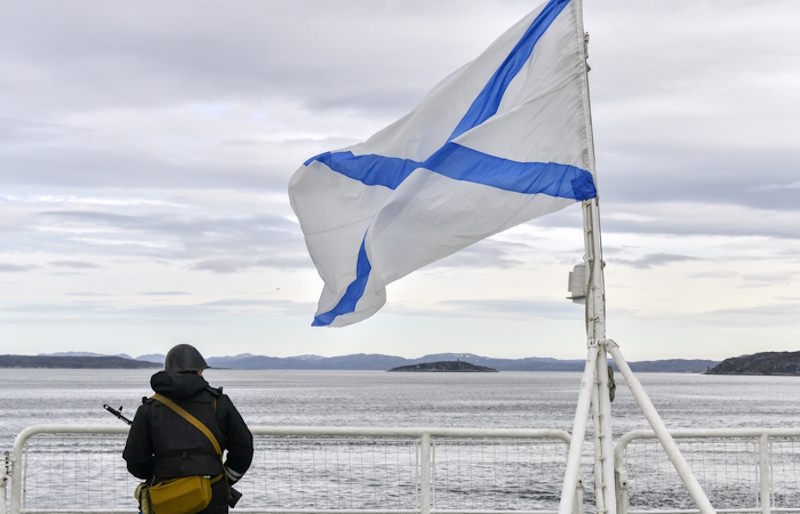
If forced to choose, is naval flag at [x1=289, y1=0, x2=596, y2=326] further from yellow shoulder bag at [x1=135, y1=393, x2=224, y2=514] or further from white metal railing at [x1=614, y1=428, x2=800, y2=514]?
white metal railing at [x1=614, y1=428, x2=800, y2=514]

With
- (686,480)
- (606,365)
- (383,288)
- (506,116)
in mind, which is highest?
(506,116)

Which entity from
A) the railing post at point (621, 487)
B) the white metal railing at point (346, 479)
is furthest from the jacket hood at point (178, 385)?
the railing post at point (621, 487)

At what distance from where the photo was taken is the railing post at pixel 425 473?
8398 mm

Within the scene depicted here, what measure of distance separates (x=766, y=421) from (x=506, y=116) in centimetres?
8898

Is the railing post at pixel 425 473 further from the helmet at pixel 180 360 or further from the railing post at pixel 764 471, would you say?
the helmet at pixel 180 360

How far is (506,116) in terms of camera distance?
20.6 ft

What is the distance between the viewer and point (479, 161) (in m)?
6.28

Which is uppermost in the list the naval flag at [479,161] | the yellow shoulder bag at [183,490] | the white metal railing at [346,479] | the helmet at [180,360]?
the naval flag at [479,161]

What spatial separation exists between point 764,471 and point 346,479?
3324 cm

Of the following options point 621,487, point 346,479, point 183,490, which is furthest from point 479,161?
point 346,479

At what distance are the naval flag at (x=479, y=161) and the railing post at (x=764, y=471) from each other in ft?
12.6

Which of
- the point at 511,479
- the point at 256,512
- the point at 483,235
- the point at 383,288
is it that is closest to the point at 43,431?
the point at 256,512

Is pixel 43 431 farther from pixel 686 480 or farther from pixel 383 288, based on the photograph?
pixel 686 480

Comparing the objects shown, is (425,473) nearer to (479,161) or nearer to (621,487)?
(621,487)
